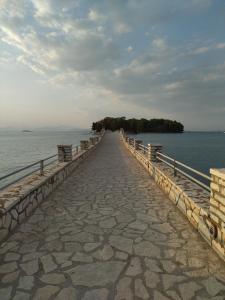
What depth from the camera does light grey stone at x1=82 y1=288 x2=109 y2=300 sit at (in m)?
3.25

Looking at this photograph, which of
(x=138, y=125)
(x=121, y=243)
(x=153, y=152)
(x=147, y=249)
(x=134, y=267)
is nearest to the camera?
(x=134, y=267)

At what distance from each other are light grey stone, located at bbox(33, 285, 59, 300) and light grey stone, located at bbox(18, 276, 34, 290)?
19cm

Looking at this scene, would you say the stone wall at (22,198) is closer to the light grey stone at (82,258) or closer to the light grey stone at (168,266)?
the light grey stone at (82,258)

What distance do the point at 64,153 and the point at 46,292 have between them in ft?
33.7

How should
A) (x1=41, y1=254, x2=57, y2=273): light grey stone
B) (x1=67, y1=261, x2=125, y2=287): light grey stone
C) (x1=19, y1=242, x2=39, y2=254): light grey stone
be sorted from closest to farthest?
(x1=67, y1=261, x2=125, y2=287): light grey stone < (x1=41, y1=254, x2=57, y2=273): light grey stone < (x1=19, y1=242, x2=39, y2=254): light grey stone

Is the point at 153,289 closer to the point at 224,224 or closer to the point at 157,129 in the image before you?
the point at 224,224

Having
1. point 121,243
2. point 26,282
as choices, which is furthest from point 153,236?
point 26,282

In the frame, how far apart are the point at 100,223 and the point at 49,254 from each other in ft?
5.43

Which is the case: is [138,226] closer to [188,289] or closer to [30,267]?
[188,289]

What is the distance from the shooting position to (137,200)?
770cm

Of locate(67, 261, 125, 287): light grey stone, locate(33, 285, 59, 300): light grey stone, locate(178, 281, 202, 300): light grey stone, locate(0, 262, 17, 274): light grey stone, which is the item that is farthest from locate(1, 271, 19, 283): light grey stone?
locate(178, 281, 202, 300): light grey stone

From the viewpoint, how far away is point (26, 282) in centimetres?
360

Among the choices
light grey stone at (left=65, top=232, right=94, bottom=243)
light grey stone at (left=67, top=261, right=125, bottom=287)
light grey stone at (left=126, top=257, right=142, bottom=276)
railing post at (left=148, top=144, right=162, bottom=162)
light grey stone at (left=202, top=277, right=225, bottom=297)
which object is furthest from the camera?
railing post at (left=148, top=144, right=162, bottom=162)

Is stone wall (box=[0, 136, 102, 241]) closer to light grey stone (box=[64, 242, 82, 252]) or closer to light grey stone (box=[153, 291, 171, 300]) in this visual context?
light grey stone (box=[64, 242, 82, 252])
